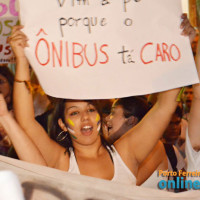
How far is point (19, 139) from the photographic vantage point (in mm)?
1288

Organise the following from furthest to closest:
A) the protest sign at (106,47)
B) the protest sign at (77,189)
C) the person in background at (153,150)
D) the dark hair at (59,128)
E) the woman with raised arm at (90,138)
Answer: the person in background at (153,150)
the dark hair at (59,128)
the woman with raised arm at (90,138)
the protest sign at (106,47)
the protest sign at (77,189)

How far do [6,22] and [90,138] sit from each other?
0.88 meters

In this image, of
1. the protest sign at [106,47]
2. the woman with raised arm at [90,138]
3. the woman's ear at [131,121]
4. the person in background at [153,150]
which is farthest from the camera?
the woman's ear at [131,121]

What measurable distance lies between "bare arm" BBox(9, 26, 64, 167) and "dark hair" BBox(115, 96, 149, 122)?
522 mm

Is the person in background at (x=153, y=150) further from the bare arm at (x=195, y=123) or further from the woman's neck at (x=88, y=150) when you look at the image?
the bare arm at (x=195, y=123)

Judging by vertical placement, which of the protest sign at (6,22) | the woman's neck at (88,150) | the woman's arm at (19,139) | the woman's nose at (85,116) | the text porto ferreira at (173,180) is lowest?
the text porto ferreira at (173,180)

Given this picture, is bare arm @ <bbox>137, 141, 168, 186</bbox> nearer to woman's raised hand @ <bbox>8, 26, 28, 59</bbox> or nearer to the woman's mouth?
the woman's mouth

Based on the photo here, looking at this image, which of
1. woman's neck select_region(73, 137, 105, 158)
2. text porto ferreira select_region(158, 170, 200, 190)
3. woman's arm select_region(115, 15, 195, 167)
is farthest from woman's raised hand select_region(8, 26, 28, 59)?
text porto ferreira select_region(158, 170, 200, 190)

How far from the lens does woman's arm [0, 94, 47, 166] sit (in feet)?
4.23

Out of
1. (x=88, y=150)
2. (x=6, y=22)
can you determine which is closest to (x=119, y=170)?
(x=88, y=150)

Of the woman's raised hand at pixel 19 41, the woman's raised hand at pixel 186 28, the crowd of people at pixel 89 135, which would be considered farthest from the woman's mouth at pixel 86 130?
the woman's raised hand at pixel 186 28

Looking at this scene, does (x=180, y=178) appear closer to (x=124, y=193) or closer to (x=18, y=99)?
(x=18, y=99)

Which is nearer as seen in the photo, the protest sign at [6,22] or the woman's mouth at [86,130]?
the woman's mouth at [86,130]

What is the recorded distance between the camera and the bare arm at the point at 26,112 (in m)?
1.30
